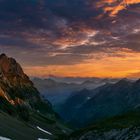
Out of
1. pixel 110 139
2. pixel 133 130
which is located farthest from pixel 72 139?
pixel 133 130

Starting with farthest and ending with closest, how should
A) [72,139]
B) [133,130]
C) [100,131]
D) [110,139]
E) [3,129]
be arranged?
1. [3,129]
2. [72,139]
3. [100,131]
4. [110,139]
5. [133,130]

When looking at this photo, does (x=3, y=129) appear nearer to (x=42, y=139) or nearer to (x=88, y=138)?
(x=42, y=139)

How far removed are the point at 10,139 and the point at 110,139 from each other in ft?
160

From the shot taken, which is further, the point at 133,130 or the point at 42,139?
the point at 42,139

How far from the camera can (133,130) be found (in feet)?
287

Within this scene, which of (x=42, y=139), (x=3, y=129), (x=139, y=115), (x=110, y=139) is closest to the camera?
(x=110, y=139)

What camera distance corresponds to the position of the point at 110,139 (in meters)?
95.5

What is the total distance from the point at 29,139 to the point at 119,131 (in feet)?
224

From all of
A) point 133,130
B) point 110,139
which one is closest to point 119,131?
point 110,139

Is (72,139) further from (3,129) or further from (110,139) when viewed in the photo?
(3,129)

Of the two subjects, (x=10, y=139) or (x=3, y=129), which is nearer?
(x=10, y=139)

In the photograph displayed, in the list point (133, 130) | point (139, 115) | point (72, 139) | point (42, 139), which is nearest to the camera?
point (133, 130)

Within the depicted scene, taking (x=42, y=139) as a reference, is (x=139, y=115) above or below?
above

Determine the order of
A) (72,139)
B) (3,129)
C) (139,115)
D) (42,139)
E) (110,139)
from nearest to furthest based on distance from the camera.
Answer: (110,139) → (72,139) → (139,115) → (3,129) → (42,139)
